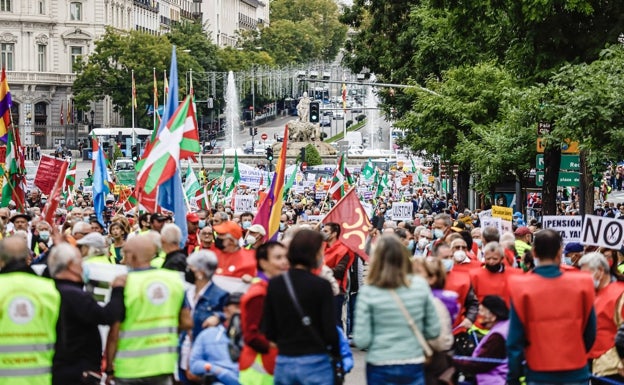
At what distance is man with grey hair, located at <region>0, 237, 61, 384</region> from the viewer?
10359 mm

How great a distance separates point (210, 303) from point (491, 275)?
304cm

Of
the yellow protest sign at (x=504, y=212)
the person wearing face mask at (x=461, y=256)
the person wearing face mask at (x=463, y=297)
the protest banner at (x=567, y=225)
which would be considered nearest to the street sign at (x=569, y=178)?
the yellow protest sign at (x=504, y=212)

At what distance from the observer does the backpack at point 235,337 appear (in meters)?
11.2

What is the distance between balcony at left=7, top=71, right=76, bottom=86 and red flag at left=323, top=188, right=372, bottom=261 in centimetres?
10732

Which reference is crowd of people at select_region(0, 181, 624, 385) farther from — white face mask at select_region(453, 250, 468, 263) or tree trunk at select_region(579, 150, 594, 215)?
tree trunk at select_region(579, 150, 594, 215)

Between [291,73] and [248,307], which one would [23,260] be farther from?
[291,73]

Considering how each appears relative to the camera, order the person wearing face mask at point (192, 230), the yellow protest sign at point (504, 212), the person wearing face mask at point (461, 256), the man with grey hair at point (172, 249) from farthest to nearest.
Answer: the yellow protest sign at point (504, 212) → the person wearing face mask at point (192, 230) → the person wearing face mask at point (461, 256) → the man with grey hair at point (172, 249)

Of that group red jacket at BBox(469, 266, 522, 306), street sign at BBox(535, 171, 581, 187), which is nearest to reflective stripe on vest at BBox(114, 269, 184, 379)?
red jacket at BBox(469, 266, 522, 306)

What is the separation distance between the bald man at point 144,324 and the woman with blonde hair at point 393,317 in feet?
5.12

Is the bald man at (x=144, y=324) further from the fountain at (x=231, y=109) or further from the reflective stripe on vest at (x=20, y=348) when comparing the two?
the fountain at (x=231, y=109)

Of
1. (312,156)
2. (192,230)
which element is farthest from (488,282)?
(312,156)

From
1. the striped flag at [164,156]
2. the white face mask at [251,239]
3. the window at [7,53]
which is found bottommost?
the white face mask at [251,239]

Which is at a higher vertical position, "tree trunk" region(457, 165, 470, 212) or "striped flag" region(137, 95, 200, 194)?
"striped flag" region(137, 95, 200, 194)

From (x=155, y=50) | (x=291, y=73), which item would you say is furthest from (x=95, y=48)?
(x=291, y=73)
